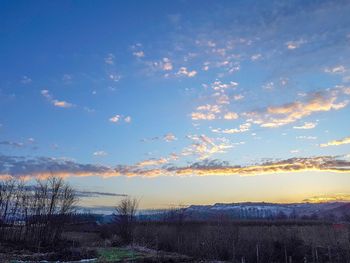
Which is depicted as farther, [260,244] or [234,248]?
[260,244]

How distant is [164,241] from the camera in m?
56.4

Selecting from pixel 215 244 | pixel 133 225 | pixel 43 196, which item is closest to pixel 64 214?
pixel 43 196

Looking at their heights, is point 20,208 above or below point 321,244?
above

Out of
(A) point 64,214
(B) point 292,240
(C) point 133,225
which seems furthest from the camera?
(C) point 133,225

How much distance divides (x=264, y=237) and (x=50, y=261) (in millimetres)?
27064

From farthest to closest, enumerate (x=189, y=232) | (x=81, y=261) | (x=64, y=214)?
1. (x=64, y=214)
2. (x=189, y=232)
3. (x=81, y=261)

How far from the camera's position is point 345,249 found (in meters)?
42.4

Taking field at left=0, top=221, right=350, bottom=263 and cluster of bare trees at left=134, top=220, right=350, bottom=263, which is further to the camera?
cluster of bare trees at left=134, top=220, right=350, bottom=263

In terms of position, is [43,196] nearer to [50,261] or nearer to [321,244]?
[50,261]

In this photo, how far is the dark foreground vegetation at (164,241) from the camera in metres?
40.0

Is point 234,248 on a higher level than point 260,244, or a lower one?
lower

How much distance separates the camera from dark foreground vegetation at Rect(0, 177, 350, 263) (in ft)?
131

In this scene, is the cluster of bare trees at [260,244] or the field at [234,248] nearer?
the field at [234,248]

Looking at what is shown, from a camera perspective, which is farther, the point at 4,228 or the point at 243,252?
the point at 4,228
